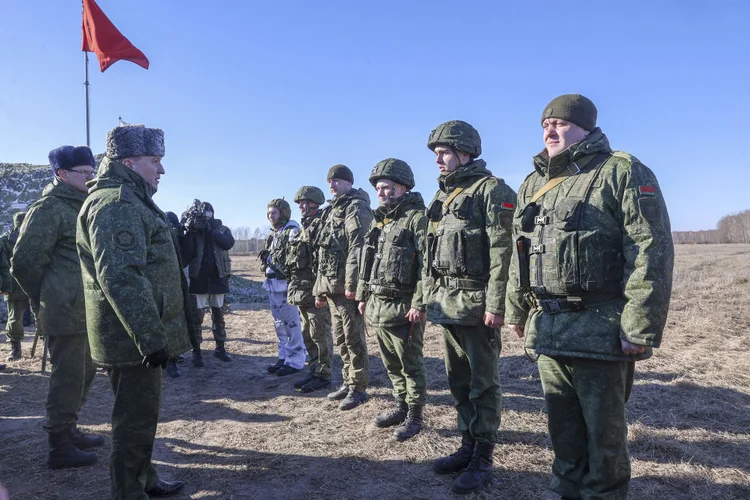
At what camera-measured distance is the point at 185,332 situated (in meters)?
3.43

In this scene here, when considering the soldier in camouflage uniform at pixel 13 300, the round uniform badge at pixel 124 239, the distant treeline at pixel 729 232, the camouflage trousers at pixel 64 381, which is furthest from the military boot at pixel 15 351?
the distant treeline at pixel 729 232

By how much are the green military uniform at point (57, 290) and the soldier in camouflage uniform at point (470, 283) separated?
3.37 m

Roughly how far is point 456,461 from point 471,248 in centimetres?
186

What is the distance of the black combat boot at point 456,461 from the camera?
A: 4.01 m

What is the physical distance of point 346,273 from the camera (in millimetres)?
5801

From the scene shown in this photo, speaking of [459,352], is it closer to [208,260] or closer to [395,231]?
[395,231]

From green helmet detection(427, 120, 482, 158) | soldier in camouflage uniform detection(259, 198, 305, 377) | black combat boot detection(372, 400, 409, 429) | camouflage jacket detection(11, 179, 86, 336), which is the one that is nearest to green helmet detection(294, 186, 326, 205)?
soldier in camouflage uniform detection(259, 198, 305, 377)

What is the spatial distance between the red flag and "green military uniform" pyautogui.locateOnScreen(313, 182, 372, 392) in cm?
757

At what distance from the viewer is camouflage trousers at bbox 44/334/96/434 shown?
14.0 ft

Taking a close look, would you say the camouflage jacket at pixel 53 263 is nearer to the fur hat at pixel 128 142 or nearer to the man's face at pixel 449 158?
the fur hat at pixel 128 142

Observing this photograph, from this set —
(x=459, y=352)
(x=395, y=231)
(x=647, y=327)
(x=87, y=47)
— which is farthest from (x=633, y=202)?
(x=87, y=47)

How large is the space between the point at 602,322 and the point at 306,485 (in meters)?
2.76

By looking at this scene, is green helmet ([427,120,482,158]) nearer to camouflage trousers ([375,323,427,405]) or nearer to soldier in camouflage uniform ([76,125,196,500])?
camouflage trousers ([375,323,427,405])

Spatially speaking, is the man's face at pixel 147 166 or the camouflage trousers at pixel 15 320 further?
the camouflage trousers at pixel 15 320
